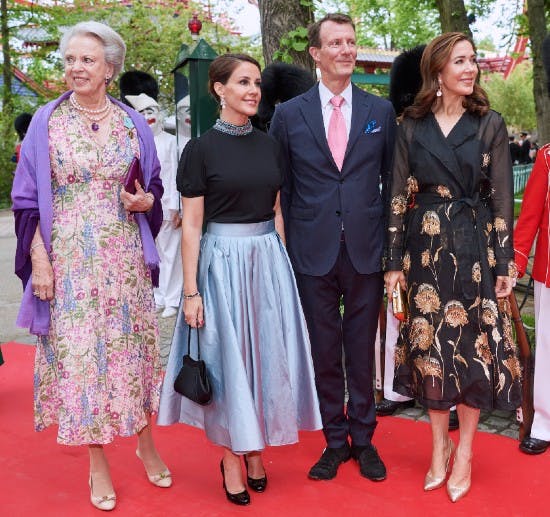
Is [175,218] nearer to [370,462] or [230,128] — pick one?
[230,128]

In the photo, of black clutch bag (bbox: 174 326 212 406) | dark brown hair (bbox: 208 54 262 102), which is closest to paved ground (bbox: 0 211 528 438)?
black clutch bag (bbox: 174 326 212 406)

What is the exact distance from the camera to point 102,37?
3.37 meters

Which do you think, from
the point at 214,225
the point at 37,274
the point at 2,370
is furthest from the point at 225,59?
the point at 2,370

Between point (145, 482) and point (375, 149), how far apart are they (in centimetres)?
208

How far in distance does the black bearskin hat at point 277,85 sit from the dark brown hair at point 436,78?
1.85m

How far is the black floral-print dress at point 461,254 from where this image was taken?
3.34m

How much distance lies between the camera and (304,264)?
366 centimetres

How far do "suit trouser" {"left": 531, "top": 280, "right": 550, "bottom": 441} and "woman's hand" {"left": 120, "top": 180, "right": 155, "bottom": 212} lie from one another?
2.10 m

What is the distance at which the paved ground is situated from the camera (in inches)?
170

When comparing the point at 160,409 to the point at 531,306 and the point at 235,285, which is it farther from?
the point at 531,306

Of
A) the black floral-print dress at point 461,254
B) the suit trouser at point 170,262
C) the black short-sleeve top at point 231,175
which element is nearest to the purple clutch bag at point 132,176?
the black short-sleeve top at point 231,175

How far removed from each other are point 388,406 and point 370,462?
2.94 ft

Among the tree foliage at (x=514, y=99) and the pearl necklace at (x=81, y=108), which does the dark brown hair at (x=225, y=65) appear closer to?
the pearl necklace at (x=81, y=108)

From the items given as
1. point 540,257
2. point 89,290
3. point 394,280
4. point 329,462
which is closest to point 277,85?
point 394,280
